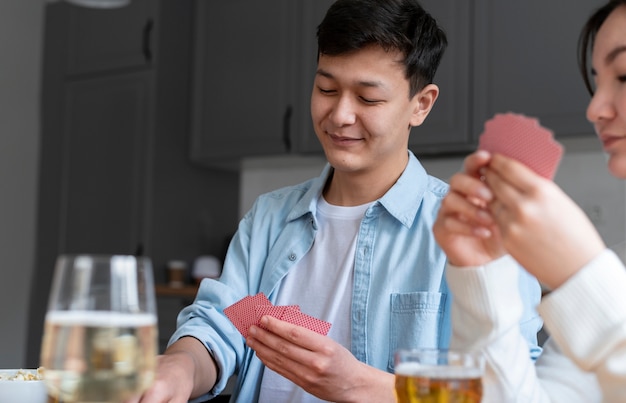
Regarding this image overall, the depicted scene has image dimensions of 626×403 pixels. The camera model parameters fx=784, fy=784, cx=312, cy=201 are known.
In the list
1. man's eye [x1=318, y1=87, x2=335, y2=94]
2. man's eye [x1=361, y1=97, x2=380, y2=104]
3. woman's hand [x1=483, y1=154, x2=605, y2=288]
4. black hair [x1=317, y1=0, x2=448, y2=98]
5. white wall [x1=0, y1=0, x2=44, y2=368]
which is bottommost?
white wall [x1=0, y1=0, x2=44, y2=368]

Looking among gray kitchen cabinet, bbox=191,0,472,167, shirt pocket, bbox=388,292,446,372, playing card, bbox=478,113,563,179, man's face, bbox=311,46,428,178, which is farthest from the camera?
gray kitchen cabinet, bbox=191,0,472,167

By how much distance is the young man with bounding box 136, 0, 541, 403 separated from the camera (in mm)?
1488

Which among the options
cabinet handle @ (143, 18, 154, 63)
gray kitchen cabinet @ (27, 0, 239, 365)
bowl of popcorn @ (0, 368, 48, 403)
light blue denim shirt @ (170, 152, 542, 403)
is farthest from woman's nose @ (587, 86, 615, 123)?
cabinet handle @ (143, 18, 154, 63)

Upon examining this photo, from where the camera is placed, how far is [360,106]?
1.59 m

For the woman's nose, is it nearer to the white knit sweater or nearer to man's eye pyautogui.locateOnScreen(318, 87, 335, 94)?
the white knit sweater

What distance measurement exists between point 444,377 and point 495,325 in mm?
183

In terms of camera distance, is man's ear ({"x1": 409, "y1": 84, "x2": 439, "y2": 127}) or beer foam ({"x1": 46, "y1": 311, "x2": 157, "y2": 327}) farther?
man's ear ({"x1": 409, "y1": 84, "x2": 439, "y2": 127})

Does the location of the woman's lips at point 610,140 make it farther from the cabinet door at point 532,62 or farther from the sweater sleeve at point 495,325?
the cabinet door at point 532,62

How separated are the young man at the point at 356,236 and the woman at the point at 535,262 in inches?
19.4

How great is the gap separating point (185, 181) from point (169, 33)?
743mm

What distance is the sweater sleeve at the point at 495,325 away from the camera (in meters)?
0.83

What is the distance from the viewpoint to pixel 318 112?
1.62m

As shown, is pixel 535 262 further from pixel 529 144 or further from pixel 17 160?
pixel 17 160

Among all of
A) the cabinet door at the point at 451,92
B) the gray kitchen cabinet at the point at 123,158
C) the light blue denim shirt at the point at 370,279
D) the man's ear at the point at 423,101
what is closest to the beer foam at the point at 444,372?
the light blue denim shirt at the point at 370,279
